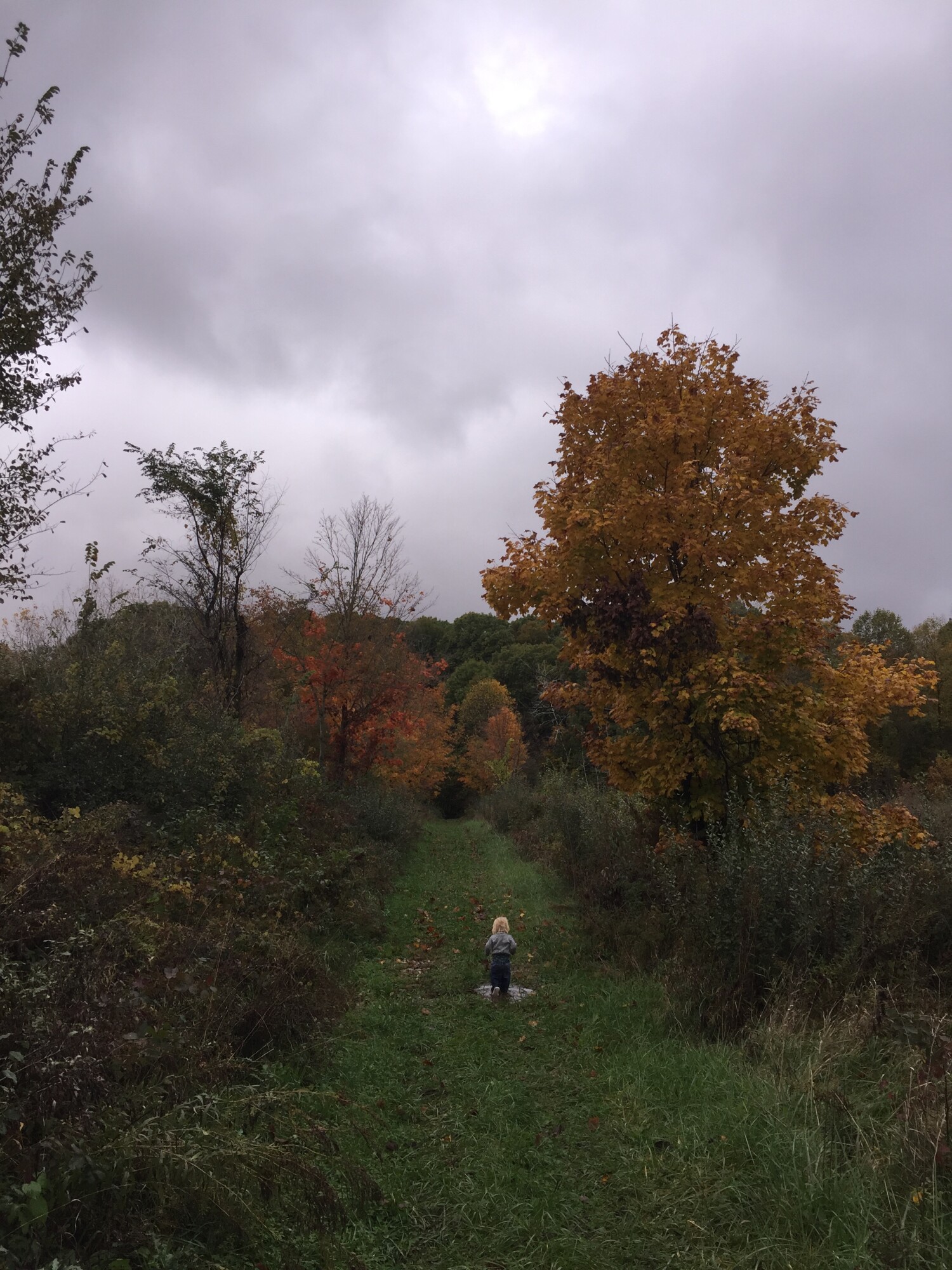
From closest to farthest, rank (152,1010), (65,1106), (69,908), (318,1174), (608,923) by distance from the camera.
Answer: (65,1106) → (318,1174) → (152,1010) → (69,908) → (608,923)

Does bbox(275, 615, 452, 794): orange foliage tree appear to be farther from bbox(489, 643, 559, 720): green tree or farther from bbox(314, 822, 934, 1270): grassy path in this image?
bbox(489, 643, 559, 720): green tree

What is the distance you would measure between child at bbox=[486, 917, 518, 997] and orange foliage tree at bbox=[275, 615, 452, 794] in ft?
34.0

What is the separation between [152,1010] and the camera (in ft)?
13.9

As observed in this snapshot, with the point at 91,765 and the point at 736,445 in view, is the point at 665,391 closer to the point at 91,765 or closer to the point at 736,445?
the point at 736,445

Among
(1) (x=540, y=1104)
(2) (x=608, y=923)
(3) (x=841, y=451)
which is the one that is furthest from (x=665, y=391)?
(1) (x=540, y=1104)

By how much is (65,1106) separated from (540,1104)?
3.31 meters

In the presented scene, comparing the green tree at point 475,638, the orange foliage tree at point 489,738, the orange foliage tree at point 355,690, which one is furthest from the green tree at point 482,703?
the orange foliage tree at point 355,690

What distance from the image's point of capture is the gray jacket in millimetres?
7715

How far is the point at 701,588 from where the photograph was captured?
8.36 meters

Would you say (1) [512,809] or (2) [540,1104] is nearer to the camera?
(2) [540,1104]

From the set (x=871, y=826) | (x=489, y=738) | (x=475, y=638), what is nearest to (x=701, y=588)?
(x=871, y=826)

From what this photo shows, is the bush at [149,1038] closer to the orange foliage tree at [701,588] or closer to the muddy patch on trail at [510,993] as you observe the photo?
the muddy patch on trail at [510,993]

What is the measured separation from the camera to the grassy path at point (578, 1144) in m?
3.65

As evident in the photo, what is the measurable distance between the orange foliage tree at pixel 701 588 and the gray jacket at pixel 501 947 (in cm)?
232
